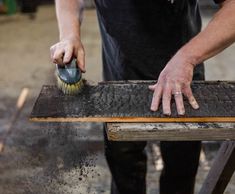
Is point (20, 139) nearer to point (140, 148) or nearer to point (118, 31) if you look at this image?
point (140, 148)

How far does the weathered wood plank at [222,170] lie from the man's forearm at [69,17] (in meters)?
0.66

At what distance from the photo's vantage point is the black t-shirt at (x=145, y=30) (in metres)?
1.47

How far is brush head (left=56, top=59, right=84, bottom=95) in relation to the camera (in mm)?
1335

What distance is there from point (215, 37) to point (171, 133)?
Answer: 34 centimetres

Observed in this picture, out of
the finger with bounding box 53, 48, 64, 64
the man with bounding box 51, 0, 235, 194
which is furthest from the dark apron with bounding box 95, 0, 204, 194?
the finger with bounding box 53, 48, 64, 64

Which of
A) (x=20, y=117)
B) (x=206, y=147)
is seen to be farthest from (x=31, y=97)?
(x=206, y=147)

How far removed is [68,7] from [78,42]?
18 cm

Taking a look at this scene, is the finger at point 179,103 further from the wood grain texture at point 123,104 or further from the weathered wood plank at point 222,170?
the weathered wood plank at point 222,170

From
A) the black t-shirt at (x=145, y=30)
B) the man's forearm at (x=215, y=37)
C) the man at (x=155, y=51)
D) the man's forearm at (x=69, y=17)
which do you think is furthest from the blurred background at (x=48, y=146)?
the man's forearm at (x=215, y=37)

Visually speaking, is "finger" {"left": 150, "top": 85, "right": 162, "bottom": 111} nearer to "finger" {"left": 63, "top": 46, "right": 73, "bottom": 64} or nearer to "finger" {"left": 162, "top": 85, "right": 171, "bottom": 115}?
"finger" {"left": 162, "top": 85, "right": 171, "bottom": 115}

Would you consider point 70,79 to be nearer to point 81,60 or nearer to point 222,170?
point 81,60

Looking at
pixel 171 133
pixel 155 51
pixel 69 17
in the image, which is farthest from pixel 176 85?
pixel 69 17

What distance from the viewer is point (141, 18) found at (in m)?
1.48

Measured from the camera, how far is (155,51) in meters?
1.53
